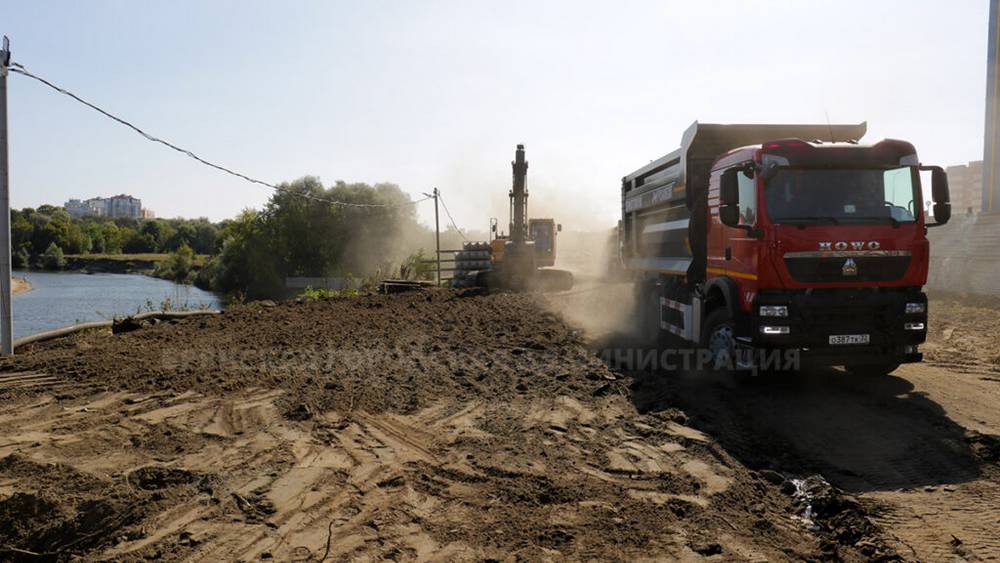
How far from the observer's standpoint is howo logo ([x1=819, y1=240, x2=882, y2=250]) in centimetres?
727

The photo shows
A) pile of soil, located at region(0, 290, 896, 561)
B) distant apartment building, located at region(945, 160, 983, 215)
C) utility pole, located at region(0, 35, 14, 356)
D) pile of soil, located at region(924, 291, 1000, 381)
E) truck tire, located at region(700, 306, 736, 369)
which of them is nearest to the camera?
pile of soil, located at region(0, 290, 896, 561)

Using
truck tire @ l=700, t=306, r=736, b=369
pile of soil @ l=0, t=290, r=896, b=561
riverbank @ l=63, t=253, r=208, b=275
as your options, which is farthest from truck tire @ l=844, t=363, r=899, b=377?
riverbank @ l=63, t=253, r=208, b=275

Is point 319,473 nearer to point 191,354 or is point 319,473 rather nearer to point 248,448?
point 248,448

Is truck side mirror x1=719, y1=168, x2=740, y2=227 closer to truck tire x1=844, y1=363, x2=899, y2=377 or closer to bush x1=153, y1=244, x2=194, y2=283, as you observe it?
truck tire x1=844, y1=363, x2=899, y2=377

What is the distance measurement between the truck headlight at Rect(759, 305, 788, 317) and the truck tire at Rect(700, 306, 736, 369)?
560 mm

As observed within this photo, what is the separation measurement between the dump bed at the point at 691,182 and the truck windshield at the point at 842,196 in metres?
1.71

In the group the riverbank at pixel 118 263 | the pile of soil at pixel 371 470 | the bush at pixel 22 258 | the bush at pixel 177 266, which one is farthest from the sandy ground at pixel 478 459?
the riverbank at pixel 118 263

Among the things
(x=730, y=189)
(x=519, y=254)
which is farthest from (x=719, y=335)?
(x=519, y=254)

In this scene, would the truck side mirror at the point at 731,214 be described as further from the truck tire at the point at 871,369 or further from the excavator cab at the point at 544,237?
the excavator cab at the point at 544,237

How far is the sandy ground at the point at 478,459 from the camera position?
4.09 meters

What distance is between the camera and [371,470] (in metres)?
5.11

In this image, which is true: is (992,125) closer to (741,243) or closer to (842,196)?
(842,196)

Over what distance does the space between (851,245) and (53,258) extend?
2346 inches

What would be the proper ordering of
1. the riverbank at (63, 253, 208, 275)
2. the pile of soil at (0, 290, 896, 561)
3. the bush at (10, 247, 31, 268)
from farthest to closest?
the riverbank at (63, 253, 208, 275) → the bush at (10, 247, 31, 268) → the pile of soil at (0, 290, 896, 561)
